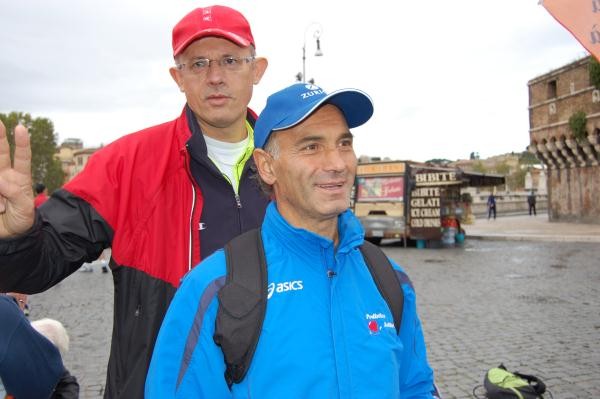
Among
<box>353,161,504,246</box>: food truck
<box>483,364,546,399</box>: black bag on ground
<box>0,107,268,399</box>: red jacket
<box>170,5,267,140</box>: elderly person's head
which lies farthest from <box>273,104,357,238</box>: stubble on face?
<box>353,161,504,246</box>: food truck

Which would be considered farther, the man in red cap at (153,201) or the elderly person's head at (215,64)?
the elderly person's head at (215,64)

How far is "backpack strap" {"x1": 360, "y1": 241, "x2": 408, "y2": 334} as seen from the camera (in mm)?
1906

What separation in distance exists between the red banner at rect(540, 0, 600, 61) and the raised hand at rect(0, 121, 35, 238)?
4624 mm

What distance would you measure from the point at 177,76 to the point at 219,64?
0.26 meters

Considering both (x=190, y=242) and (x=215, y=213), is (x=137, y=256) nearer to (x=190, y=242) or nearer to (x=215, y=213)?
(x=190, y=242)

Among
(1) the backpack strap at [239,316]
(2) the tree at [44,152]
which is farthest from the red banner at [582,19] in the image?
(2) the tree at [44,152]

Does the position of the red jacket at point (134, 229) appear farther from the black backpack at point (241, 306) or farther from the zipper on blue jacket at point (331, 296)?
the zipper on blue jacket at point (331, 296)

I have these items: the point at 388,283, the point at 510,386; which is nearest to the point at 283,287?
the point at 388,283

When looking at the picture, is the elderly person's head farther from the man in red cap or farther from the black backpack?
the black backpack

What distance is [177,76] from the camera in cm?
255

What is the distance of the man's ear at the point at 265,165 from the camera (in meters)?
2.04

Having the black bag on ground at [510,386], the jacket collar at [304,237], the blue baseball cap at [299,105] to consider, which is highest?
the blue baseball cap at [299,105]

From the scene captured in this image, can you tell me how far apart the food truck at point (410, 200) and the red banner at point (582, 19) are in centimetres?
1329

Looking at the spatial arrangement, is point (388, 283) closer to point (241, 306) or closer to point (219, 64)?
point (241, 306)
